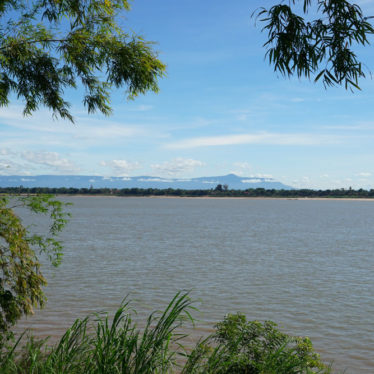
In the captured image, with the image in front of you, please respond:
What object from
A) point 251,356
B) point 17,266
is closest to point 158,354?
point 251,356

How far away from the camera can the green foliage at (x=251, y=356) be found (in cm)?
809

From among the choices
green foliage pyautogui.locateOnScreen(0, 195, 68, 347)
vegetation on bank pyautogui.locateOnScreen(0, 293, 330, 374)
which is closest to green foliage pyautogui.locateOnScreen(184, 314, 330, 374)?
vegetation on bank pyautogui.locateOnScreen(0, 293, 330, 374)

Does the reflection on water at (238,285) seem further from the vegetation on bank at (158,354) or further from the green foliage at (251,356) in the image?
the vegetation on bank at (158,354)

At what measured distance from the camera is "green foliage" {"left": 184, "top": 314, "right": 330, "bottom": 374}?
8094mm

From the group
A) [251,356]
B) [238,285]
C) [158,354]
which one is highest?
[158,354]

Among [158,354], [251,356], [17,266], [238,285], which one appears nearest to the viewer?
[158,354]

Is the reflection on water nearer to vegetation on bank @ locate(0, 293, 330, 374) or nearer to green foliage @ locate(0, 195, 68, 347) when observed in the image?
green foliage @ locate(0, 195, 68, 347)

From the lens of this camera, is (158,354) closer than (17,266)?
Yes

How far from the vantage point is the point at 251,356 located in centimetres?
886

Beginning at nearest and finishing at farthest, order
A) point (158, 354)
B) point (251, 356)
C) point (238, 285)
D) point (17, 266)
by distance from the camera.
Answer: point (158, 354)
point (251, 356)
point (17, 266)
point (238, 285)

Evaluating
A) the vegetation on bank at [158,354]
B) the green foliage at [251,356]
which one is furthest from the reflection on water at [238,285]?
the vegetation on bank at [158,354]

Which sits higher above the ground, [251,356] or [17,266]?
[17,266]

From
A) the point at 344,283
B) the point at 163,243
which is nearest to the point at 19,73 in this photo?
the point at 344,283

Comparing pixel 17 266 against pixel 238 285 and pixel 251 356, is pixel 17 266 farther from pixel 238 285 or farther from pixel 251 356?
pixel 238 285
